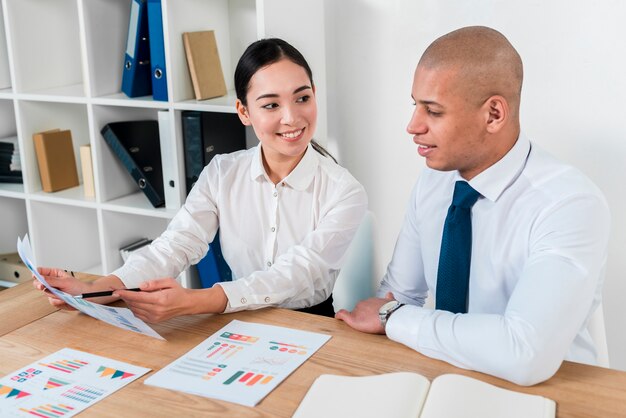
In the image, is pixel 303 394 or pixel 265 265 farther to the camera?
pixel 265 265

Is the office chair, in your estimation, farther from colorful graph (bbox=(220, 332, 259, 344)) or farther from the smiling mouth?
colorful graph (bbox=(220, 332, 259, 344))

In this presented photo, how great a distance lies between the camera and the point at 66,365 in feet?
4.36

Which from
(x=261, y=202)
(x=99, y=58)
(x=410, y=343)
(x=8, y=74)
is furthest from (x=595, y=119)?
(x=8, y=74)

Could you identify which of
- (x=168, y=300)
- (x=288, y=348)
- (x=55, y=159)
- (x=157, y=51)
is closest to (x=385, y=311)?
(x=288, y=348)

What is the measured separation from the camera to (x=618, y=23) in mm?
1988

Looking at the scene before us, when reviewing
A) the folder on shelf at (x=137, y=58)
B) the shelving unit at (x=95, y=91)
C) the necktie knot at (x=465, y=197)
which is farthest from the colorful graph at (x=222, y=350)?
Answer: the folder on shelf at (x=137, y=58)

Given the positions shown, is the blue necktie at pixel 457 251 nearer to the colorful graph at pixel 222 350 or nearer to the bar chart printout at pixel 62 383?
the colorful graph at pixel 222 350

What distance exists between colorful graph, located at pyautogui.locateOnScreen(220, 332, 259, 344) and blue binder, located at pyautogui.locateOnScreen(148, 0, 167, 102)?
4.55 ft

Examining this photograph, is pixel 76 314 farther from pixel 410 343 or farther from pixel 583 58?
pixel 583 58

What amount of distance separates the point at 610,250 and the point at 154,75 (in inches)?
65.6

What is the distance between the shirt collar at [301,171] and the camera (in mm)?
1996

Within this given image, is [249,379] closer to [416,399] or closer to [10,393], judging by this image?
[416,399]

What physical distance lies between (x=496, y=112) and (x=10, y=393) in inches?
42.1

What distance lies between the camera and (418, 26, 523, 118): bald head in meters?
1.44
